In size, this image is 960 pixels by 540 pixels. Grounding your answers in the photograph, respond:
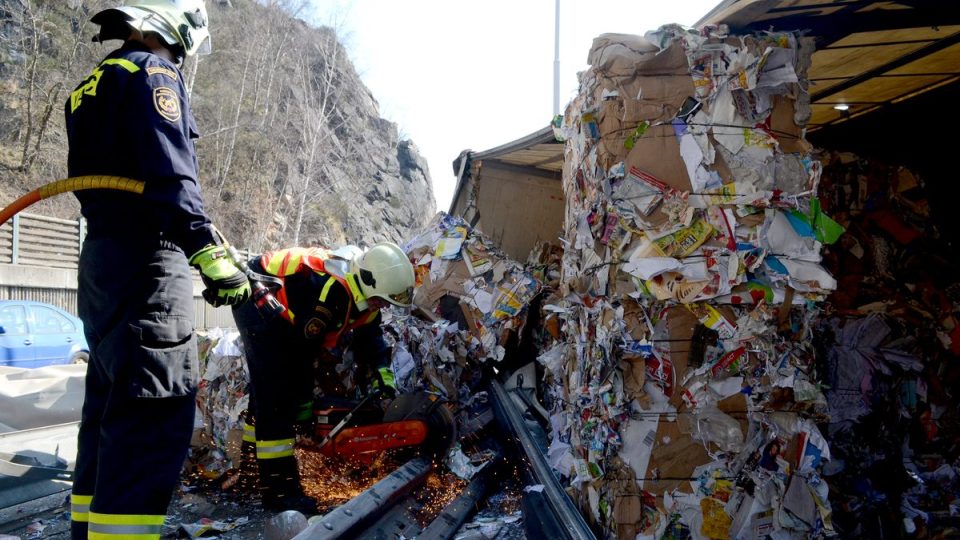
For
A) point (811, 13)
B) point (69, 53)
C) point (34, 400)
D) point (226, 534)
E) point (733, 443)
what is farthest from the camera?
point (69, 53)

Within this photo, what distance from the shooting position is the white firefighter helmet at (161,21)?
234 centimetres

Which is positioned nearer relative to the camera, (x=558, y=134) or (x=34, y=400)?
(x=558, y=134)

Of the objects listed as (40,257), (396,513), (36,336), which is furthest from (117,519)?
(40,257)

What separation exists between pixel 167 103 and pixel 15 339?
7.28 m

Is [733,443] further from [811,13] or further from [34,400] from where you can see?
[34,400]

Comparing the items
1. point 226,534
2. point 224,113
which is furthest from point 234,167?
point 226,534

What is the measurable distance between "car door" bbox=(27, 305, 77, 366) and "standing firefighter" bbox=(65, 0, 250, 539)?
7.03 meters

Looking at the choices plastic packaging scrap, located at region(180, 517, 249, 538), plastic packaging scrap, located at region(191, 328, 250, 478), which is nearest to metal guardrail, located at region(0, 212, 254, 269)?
plastic packaging scrap, located at region(191, 328, 250, 478)

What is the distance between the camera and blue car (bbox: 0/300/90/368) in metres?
7.73

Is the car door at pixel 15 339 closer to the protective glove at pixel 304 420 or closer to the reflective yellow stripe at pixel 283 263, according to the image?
the protective glove at pixel 304 420

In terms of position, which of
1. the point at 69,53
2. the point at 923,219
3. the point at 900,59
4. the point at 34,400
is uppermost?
the point at 69,53

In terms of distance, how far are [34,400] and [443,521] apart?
275cm

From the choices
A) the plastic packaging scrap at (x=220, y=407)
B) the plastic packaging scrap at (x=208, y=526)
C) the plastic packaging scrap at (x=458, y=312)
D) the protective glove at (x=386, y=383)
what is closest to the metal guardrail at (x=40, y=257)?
the plastic packaging scrap at (x=458, y=312)

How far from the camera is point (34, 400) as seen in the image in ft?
13.4
